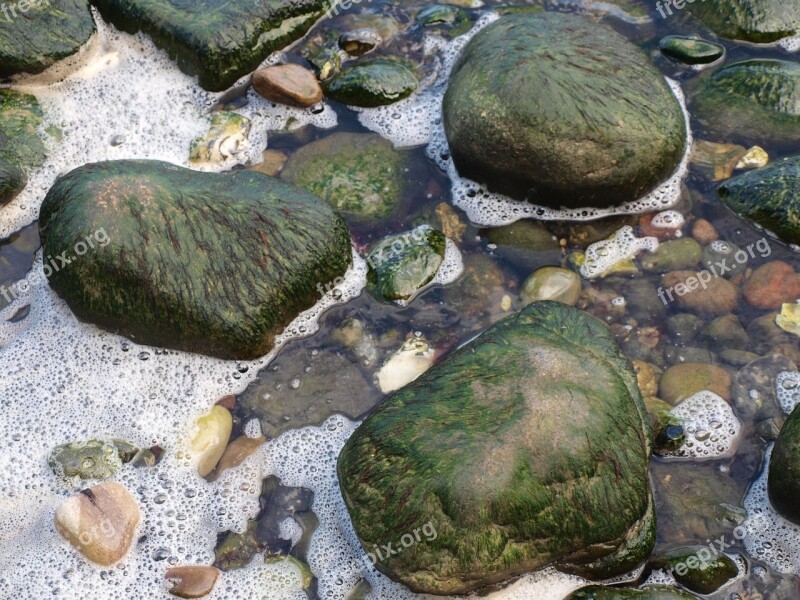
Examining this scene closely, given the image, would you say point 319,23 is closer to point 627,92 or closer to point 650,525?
point 627,92

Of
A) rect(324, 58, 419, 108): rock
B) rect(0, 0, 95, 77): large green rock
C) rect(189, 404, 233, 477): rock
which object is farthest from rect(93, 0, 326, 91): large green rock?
rect(189, 404, 233, 477): rock

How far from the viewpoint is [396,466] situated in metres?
2.98

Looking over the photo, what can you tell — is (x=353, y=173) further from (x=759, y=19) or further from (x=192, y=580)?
(x=759, y=19)

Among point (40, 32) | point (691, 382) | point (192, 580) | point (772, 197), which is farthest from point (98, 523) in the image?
point (772, 197)

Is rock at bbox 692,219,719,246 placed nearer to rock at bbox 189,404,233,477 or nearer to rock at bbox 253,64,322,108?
rock at bbox 253,64,322,108

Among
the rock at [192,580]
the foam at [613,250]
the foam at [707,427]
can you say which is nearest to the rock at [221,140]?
the foam at [613,250]

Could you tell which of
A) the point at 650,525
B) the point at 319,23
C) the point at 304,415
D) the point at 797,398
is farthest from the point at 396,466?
the point at 319,23

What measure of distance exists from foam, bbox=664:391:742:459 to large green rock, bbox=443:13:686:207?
1.16 meters

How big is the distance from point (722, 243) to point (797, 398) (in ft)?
2.91

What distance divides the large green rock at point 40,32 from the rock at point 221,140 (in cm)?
103

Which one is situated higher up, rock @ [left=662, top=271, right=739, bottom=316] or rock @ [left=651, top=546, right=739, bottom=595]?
rock @ [left=662, top=271, right=739, bottom=316]

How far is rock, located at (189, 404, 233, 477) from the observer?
345cm

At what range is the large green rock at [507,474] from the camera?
2861mm

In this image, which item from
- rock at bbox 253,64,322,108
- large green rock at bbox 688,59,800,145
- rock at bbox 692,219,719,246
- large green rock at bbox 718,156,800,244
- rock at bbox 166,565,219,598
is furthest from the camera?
rock at bbox 253,64,322,108
